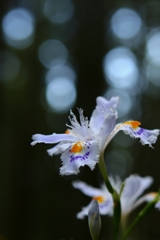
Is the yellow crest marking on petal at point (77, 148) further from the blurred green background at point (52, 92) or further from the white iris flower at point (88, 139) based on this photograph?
the blurred green background at point (52, 92)

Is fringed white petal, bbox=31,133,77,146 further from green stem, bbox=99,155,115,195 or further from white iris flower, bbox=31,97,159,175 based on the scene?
green stem, bbox=99,155,115,195

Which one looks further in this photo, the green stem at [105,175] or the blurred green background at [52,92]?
the blurred green background at [52,92]

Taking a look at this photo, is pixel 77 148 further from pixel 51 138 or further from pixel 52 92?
pixel 52 92

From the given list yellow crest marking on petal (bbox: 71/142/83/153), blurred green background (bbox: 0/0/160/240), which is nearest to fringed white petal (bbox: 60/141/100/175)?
yellow crest marking on petal (bbox: 71/142/83/153)

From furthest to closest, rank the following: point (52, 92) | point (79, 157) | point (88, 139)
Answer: point (52, 92), point (88, 139), point (79, 157)

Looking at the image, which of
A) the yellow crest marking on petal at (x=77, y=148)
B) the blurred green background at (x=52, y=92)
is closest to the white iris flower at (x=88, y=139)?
the yellow crest marking on petal at (x=77, y=148)

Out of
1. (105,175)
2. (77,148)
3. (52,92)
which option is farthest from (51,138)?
(52,92)

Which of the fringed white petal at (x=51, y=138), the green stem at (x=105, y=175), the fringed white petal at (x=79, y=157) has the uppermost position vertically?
the fringed white petal at (x=51, y=138)
